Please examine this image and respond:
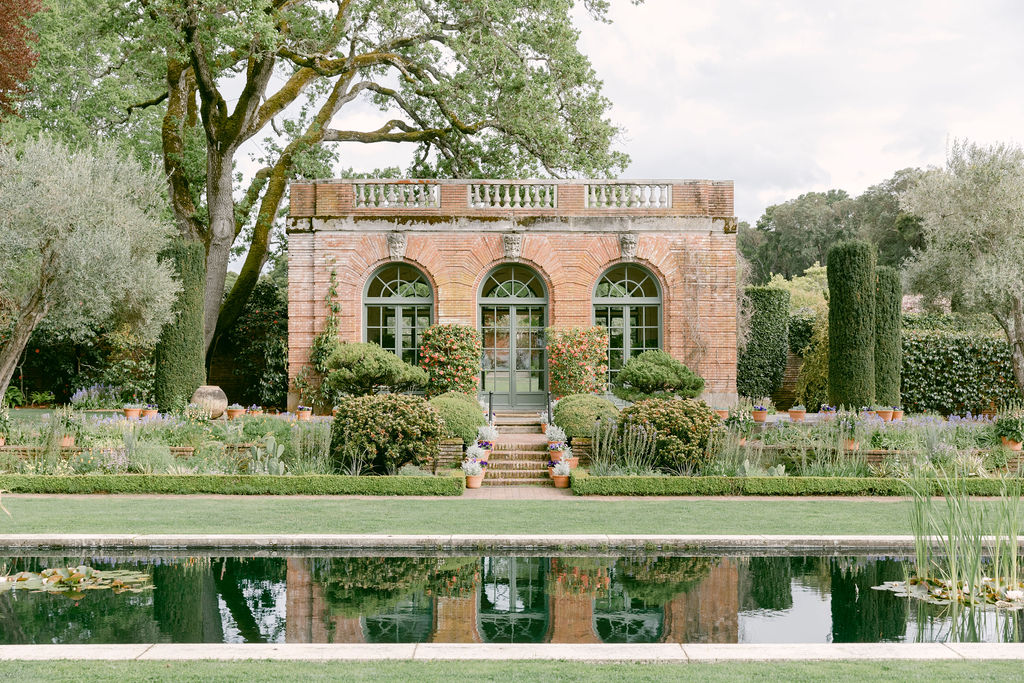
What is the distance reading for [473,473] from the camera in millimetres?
11898

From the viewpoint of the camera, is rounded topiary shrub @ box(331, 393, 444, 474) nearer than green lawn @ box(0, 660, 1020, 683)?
No

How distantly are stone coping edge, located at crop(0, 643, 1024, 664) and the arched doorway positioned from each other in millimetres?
13192

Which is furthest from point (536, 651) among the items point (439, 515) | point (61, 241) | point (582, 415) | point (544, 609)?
point (61, 241)

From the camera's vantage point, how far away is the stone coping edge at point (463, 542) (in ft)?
24.7

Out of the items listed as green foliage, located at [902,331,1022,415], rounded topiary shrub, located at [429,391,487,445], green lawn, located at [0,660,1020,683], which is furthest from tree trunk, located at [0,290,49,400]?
green foliage, located at [902,331,1022,415]

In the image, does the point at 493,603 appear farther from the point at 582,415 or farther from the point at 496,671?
the point at 582,415

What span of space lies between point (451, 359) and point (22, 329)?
7.62 m

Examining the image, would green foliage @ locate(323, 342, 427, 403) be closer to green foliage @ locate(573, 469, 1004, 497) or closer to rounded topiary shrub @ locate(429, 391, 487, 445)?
rounded topiary shrub @ locate(429, 391, 487, 445)

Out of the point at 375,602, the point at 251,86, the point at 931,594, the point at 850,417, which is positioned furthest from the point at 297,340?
the point at 931,594

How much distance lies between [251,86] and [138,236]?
6.42 meters

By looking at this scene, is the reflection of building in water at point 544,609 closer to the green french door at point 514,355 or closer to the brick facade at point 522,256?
the green french door at point 514,355

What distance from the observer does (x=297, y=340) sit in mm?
18109

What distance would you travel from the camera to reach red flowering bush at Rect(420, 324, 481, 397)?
682 inches

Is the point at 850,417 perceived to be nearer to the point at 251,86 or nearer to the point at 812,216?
the point at 251,86
